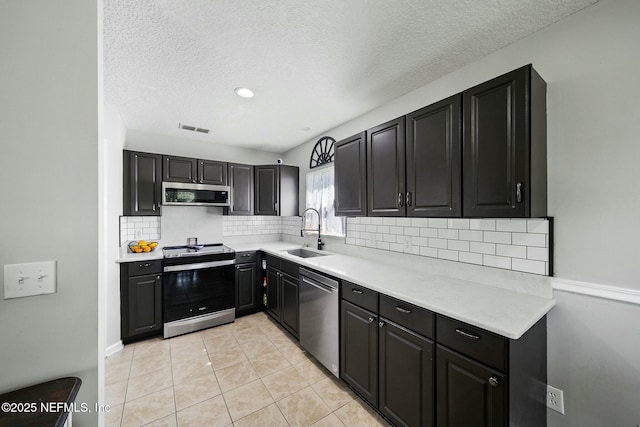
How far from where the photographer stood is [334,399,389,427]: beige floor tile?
68.0 inches

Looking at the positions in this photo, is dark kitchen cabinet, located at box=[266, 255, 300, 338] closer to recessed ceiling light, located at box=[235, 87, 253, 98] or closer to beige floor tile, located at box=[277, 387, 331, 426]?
beige floor tile, located at box=[277, 387, 331, 426]

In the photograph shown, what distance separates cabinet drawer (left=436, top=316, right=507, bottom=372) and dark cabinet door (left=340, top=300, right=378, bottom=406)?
0.51 meters

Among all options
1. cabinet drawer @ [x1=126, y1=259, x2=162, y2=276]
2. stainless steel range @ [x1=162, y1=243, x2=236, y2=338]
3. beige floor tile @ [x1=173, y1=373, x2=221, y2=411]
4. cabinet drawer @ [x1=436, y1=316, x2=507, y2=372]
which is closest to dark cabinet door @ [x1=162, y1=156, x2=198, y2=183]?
stainless steel range @ [x1=162, y1=243, x2=236, y2=338]

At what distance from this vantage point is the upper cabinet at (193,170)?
3.32 m

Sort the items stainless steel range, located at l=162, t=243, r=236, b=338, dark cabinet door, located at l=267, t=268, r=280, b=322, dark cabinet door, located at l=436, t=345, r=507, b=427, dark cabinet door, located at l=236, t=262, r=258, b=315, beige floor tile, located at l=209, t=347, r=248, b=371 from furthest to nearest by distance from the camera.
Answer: dark cabinet door, located at l=236, t=262, r=258, b=315 < dark cabinet door, located at l=267, t=268, r=280, b=322 < stainless steel range, located at l=162, t=243, r=236, b=338 < beige floor tile, located at l=209, t=347, r=248, b=371 < dark cabinet door, located at l=436, t=345, r=507, b=427

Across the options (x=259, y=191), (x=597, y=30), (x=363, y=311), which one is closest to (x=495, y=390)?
(x=363, y=311)

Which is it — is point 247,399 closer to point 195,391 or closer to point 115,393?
point 195,391

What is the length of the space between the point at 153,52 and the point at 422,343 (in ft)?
8.83

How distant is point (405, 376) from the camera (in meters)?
1.56

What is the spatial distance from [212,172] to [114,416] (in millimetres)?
2809

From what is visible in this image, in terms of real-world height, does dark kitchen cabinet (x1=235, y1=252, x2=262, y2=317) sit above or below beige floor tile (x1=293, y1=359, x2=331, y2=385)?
above

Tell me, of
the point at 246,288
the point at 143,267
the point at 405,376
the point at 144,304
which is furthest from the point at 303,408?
the point at 143,267

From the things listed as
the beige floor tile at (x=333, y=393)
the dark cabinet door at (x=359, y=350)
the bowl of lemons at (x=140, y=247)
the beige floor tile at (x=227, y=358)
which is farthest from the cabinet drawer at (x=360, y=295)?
the bowl of lemons at (x=140, y=247)

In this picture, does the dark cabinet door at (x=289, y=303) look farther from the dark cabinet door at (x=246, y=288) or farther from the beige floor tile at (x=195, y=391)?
the beige floor tile at (x=195, y=391)
